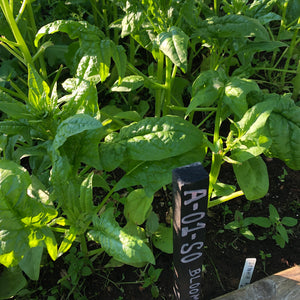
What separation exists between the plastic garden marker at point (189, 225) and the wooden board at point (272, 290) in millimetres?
211

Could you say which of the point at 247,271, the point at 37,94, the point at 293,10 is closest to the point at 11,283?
the point at 37,94

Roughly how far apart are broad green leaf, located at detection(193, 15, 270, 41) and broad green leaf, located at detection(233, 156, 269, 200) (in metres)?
0.47

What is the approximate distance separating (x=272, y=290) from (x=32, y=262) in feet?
2.98

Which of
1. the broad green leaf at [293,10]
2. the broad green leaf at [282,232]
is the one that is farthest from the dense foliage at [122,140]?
the broad green leaf at [293,10]

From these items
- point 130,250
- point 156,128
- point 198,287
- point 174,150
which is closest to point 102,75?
point 156,128

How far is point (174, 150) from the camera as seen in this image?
120cm

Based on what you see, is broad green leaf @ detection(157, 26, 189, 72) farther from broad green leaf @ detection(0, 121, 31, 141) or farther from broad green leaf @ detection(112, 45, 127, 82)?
broad green leaf @ detection(0, 121, 31, 141)

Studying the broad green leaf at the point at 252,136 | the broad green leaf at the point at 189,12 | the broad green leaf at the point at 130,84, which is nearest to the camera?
the broad green leaf at the point at 252,136

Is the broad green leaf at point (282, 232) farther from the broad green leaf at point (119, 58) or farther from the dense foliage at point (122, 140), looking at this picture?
the broad green leaf at point (119, 58)

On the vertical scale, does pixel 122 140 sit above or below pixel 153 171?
above

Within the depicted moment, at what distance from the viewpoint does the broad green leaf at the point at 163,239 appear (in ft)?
4.85

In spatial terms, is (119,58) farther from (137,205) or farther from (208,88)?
(137,205)

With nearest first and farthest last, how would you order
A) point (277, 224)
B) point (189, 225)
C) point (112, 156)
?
point (189, 225) < point (112, 156) < point (277, 224)

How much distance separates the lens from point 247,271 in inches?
53.2
